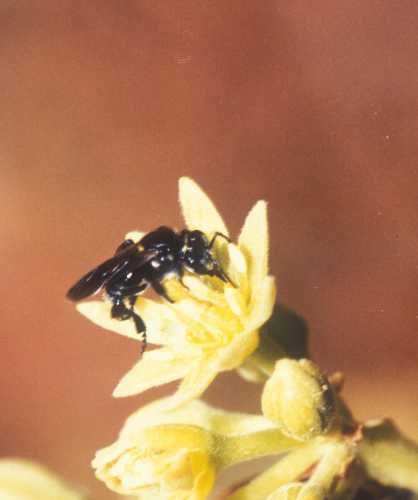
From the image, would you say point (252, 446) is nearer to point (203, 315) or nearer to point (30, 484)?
point (203, 315)

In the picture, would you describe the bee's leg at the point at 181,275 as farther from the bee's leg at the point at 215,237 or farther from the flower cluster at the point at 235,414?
the bee's leg at the point at 215,237

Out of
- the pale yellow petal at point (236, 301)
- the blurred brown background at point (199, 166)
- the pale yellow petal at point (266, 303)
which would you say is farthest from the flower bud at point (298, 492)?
the blurred brown background at point (199, 166)

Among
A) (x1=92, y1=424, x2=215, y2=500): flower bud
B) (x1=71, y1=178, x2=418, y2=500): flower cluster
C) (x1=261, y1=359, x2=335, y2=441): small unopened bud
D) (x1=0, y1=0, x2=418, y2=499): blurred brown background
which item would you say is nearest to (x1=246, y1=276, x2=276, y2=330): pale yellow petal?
(x1=71, y1=178, x2=418, y2=500): flower cluster

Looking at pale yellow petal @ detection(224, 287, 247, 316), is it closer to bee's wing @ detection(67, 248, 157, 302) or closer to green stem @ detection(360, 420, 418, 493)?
bee's wing @ detection(67, 248, 157, 302)

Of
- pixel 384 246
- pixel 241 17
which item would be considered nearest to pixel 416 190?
pixel 384 246

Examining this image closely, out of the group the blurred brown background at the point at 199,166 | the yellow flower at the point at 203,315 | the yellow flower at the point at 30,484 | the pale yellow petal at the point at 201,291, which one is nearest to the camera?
the yellow flower at the point at 203,315

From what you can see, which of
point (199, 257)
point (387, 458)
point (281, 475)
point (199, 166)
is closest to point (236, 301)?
point (199, 257)

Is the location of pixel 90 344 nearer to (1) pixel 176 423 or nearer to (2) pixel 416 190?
(2) pixel 416 190
